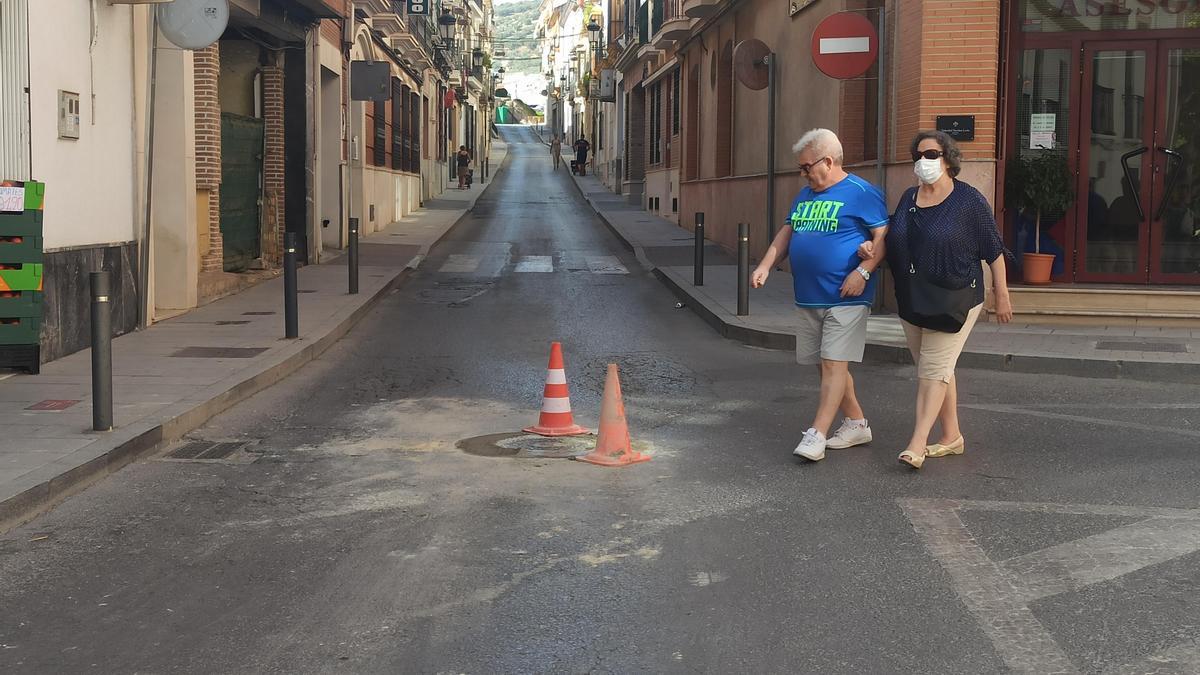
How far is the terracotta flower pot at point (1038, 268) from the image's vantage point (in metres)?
14.1

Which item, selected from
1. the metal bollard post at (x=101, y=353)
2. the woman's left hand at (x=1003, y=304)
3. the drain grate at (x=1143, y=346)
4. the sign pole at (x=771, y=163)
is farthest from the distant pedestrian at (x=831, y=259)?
the sign pole at (x=771, y=163)

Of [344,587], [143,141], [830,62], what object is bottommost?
[344,587]

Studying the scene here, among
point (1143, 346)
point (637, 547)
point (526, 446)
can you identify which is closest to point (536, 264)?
point (1143, 346)

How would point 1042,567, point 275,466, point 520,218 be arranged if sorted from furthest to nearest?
point 520,218
point 275,466
point 1042,567

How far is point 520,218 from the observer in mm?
35594

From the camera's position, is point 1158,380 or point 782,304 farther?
point 782,304

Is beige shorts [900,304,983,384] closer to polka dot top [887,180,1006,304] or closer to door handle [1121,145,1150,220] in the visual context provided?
polka dot top [887,180,1006,304]

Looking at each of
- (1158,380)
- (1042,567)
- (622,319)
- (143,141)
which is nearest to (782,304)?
(622,319)

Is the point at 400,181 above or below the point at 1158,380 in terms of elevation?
above

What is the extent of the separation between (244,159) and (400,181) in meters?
15.3

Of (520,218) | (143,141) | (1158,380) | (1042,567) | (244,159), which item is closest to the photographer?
(1042,567)

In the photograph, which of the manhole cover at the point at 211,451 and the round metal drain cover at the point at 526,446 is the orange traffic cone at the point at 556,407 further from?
the manhole cover at the point at 211,451

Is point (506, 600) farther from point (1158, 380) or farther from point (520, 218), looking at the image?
point (520, 218)

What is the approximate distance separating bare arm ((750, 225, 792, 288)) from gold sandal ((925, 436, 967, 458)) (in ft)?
4.23
